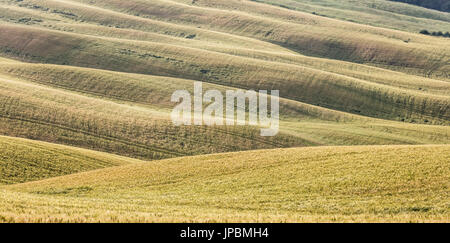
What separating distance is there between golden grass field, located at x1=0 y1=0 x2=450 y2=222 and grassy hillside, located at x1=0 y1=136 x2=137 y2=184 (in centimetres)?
17

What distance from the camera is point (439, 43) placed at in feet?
458

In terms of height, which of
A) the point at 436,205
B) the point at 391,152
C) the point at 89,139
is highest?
the point at 436,205

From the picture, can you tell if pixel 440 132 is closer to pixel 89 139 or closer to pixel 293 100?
pixel 293 100

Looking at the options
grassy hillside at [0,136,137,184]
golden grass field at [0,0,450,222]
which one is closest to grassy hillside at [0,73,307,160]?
golden grass field at [0,0,450,222]

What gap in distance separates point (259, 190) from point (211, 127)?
35.0 m

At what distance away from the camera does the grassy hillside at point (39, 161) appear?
33438 mm

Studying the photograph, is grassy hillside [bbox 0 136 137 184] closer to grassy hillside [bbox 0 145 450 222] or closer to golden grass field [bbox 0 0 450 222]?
golden grass field [bbox 0 0 450 222]

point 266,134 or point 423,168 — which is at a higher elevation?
point 423,168

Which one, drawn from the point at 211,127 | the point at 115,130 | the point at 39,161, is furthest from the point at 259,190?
the point at 115,130

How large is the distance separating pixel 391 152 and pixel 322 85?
61377 mm

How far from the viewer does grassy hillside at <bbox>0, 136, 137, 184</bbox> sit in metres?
33.4

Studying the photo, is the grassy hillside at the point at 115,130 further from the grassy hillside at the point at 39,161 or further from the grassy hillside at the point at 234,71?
the grassy hillside at the point at 234,71

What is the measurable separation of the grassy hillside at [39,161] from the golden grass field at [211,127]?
0.54 feet

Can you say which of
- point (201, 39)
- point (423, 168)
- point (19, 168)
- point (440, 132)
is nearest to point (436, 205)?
point (423, 168)
